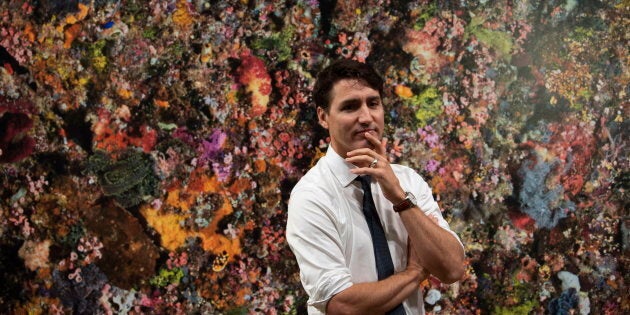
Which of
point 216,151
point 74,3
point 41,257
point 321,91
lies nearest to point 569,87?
point 321,91

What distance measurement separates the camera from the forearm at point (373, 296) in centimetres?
141

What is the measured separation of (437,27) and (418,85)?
0.94ft

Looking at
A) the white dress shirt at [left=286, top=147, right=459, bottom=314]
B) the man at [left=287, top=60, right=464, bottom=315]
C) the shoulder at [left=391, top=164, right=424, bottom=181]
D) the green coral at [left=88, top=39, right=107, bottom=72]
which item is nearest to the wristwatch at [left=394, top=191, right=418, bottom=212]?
the man at [left=287, top=60, right=464, bottom=315]

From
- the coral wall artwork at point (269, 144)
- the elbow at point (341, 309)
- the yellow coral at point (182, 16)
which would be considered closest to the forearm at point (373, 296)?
the elbow at point (341, 309)

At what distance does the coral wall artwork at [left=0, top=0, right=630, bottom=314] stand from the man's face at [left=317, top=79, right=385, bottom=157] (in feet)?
2.98

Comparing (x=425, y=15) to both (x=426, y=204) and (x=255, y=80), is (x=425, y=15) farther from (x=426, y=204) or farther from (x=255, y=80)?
(x=426, y=204)

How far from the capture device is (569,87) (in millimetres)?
2604

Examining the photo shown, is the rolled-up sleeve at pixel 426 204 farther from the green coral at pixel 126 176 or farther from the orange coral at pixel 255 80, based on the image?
the green coral at pixel 126 176

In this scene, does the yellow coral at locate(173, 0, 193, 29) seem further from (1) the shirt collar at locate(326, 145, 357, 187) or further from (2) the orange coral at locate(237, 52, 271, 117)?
(1) the shirt collar at locate(326, 145, 357, 187)

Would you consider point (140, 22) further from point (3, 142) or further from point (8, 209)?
point (8, 209)

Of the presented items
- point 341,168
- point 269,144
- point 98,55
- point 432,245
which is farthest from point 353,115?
point 98,55

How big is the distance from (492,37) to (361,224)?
146cm

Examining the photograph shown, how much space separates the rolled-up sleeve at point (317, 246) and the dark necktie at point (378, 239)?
10 centimetres

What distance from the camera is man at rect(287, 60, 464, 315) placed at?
144cm
